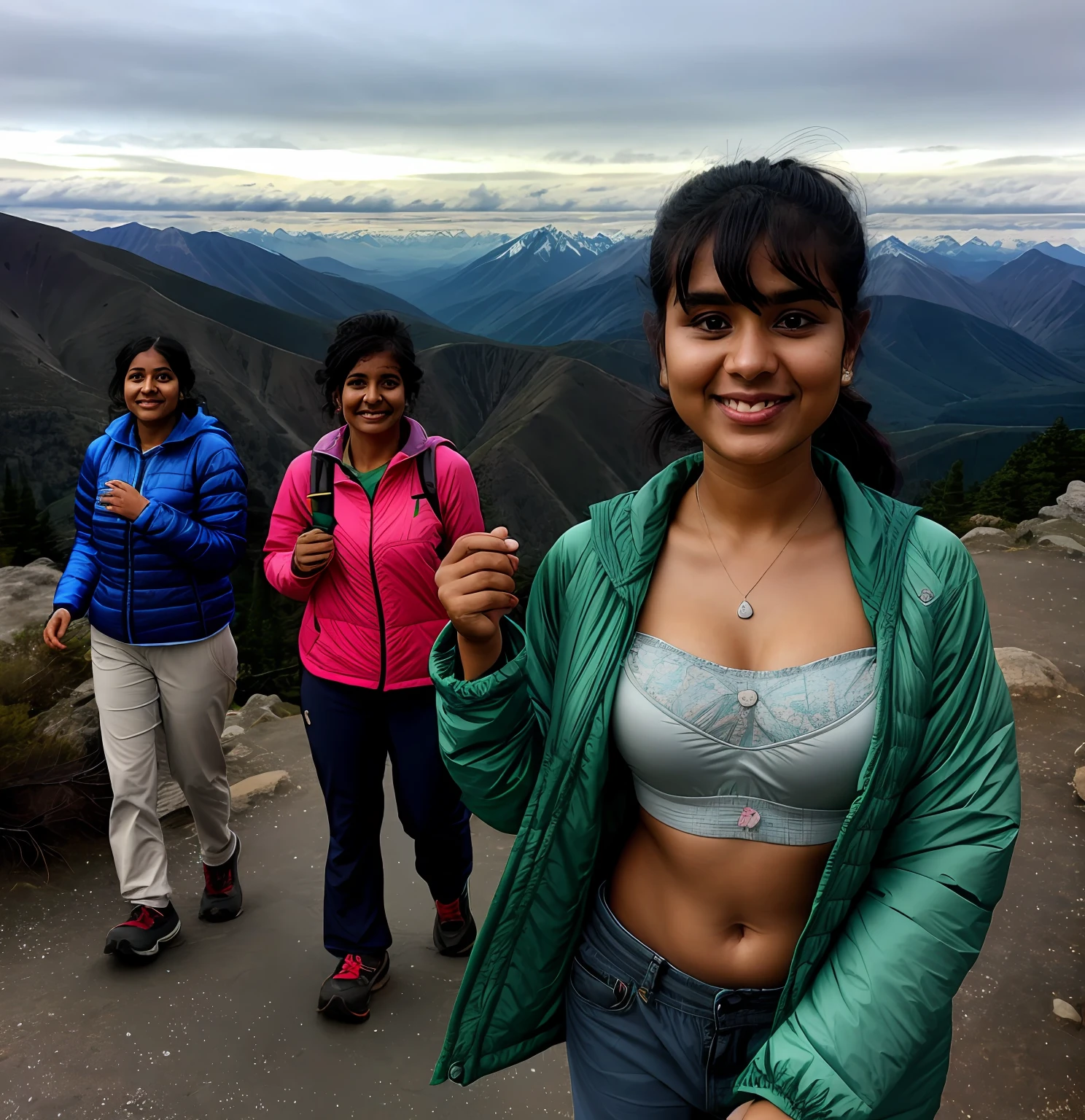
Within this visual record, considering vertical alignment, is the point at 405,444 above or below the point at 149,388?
below

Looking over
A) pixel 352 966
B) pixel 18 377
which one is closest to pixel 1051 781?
pixel 352 966

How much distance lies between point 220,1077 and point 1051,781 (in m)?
5.36

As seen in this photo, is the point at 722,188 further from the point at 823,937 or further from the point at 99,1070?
the point at 99,1070

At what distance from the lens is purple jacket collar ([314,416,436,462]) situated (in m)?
3.62

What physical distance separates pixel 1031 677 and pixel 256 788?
5961 mm

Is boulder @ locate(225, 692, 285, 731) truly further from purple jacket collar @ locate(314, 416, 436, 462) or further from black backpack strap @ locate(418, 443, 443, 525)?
black backpack strap @ locate(418, 443, 443, 525)

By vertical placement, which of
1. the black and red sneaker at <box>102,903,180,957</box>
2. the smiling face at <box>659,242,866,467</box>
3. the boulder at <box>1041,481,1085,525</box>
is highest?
the smiling face at <box>659,242,866,467</box>

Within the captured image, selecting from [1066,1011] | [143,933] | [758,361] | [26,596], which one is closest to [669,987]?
[758,361]

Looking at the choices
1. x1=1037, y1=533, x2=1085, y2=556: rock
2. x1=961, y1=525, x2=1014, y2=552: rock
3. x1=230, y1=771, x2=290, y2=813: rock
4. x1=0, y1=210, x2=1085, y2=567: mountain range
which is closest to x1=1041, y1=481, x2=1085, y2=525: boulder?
x1=961, y1=525, x2=1014, y2=552: rock

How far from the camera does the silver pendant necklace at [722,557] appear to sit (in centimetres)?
169

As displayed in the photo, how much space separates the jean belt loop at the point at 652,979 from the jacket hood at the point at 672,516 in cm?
66

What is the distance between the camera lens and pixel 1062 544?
475 inches

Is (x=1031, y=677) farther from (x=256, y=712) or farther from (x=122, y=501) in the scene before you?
(x=122, y=501)

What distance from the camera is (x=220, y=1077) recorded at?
3.63 m
